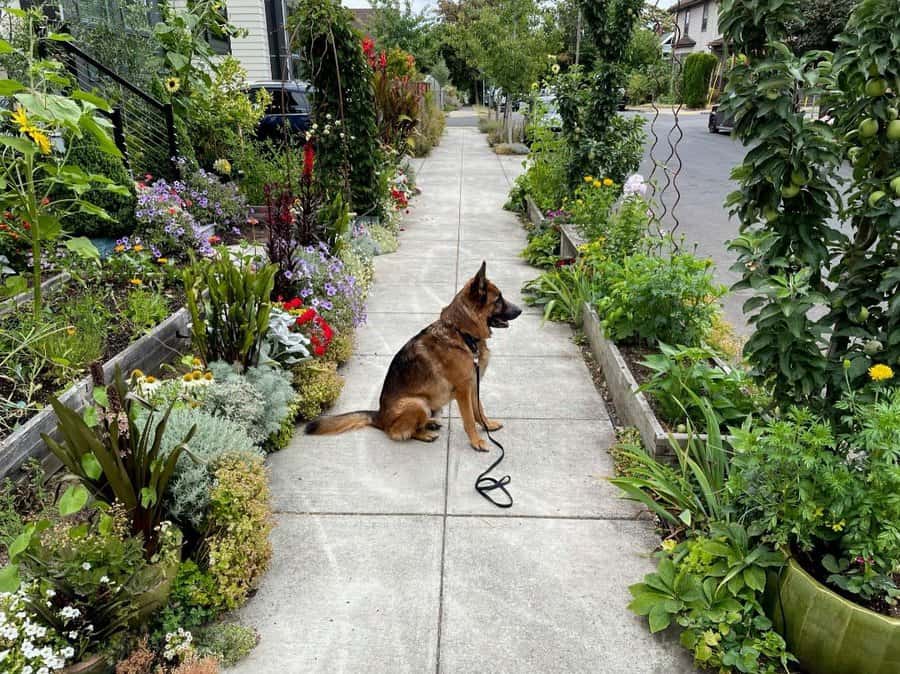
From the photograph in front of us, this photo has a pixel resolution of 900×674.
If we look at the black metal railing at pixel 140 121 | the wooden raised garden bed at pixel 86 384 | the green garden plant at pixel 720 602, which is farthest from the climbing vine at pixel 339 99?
the green garden plant at pixel 720 602

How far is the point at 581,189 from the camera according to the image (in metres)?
7.16

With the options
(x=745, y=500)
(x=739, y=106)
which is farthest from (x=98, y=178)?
(x=745, y=500)

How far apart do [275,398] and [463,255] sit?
4.97 m

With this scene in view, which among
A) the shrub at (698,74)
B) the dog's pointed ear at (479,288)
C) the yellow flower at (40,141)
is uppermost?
the shrub at (698,74)

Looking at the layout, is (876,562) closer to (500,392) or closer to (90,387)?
(500,392)

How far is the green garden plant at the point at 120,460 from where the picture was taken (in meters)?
2.49

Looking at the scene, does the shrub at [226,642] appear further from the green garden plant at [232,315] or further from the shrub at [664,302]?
the shrub at [664,302]

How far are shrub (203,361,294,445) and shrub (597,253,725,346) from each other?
2.59 meters

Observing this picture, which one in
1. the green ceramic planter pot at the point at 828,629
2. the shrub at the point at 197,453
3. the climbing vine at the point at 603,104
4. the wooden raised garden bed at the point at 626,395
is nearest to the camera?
the green ceramic planter pot at the point at 828,629

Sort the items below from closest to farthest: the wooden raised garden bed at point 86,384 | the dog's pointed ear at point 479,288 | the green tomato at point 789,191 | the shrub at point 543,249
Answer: the green tomato at point 789,191 → the wooden raised garden bed at point 86,384 → the dog's pointed ear at point 479,288 → the shrub at point 543,249

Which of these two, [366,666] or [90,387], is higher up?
[90,387]

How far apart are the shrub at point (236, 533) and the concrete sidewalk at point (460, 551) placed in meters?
0.14

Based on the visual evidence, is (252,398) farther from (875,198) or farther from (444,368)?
(875,198)

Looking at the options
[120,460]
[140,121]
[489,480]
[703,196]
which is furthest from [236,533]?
[703,196]
